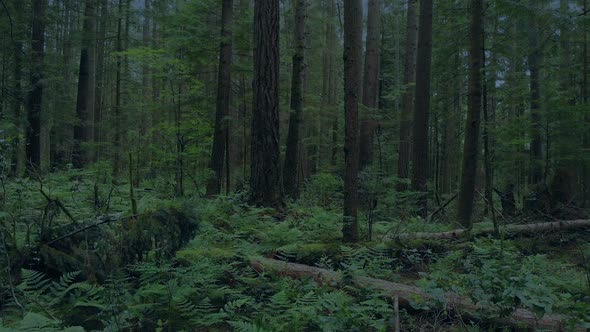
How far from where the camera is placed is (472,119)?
8406mm

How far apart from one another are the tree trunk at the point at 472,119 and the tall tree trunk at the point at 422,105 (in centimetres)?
233

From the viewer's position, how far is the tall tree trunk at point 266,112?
28.2ft

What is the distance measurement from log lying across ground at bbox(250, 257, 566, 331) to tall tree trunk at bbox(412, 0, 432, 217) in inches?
270

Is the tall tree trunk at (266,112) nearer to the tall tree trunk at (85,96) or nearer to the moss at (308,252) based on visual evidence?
the moss at (308,252)

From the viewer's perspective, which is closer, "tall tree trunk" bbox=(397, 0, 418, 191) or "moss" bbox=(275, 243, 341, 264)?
"moss" bbox=(275, 243, 341, 264)

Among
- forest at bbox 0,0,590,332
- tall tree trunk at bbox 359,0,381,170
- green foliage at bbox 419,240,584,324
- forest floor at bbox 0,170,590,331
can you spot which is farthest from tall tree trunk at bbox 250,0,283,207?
tall tree trunk at bbox 359,0,381,170

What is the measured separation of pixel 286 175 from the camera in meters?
11.8

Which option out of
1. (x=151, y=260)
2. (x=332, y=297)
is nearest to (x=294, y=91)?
(x=151, y=260)

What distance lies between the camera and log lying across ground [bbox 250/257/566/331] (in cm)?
361

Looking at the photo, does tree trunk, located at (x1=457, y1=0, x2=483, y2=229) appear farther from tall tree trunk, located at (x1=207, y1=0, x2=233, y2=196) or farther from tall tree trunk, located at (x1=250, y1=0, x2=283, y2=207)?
tall tree trunk, located at (x1=207, y1=0, x2=233, y2=196)

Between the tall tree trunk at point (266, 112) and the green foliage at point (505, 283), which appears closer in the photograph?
the green foliage at point (505, 283)

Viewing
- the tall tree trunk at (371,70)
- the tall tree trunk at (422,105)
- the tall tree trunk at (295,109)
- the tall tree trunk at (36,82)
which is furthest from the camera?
the tall tree trunk at (371,70)

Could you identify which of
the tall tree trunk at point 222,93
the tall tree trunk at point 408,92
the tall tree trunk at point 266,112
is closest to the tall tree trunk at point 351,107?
the tall tree trunk at point 266,112

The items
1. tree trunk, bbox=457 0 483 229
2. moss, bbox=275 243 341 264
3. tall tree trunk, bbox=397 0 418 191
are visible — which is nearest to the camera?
moss, bbox=275 243 341 264
